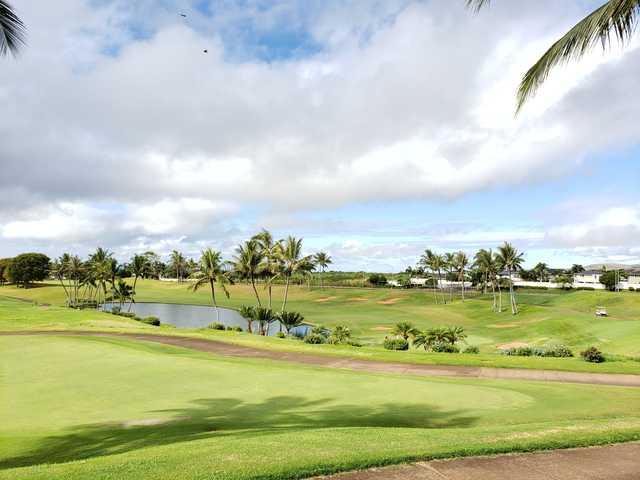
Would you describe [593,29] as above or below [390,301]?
above

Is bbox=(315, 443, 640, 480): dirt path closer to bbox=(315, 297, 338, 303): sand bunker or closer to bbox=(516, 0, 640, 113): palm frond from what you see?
bbox=(516, 0, 640, 113): palm frond

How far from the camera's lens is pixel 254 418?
13.1 metres

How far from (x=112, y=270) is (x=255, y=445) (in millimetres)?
88867

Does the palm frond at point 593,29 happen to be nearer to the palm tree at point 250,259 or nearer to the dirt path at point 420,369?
the dirt path at point 420,369

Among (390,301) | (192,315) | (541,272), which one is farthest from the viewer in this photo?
(541,272)

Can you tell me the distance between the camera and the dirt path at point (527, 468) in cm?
770

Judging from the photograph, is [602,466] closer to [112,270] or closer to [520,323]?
[520,323]

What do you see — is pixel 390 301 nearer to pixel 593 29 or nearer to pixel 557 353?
pixel 557 353

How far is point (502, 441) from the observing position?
9406 millimetres

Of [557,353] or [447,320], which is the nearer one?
[557,353]

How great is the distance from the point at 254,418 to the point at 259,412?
0.64 m

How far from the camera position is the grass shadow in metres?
10.6

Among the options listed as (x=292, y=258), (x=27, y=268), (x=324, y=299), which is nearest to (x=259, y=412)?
(x=292, y=258)

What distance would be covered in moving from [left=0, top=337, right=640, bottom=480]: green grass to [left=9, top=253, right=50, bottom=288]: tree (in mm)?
138874
